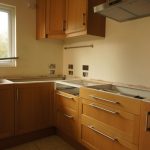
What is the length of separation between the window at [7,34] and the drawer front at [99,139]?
153cm

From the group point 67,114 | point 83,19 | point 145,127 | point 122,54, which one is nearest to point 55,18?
point 83,19

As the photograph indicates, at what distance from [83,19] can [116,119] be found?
123 cm

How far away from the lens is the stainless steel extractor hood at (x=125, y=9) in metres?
1.62

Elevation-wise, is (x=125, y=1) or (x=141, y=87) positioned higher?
(x=125, y=1)

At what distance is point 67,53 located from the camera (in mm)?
3092

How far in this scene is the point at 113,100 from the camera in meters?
1.63

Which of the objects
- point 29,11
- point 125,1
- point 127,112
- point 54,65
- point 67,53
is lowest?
point 127,112

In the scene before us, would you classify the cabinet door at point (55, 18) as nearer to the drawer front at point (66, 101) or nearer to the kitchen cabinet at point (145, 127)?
the drawer front at point (66, 101)

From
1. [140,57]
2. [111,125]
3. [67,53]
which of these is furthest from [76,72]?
[111,125]

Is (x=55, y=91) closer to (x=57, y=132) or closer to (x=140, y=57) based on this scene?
(x=57, y=132)

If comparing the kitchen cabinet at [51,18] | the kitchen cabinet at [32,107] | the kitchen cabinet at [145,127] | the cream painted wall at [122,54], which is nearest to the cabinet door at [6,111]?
the kitchen cabinet at [32,107]

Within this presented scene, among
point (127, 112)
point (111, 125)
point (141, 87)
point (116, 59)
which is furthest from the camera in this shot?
point (116, 59)

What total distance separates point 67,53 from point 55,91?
0.86 metres

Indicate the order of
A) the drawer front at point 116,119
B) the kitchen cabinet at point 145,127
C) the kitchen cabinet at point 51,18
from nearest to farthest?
the kitchen cabinet at point 145,127
the drawer front at point 116,119
the kitchen cabinet at point 51,18
